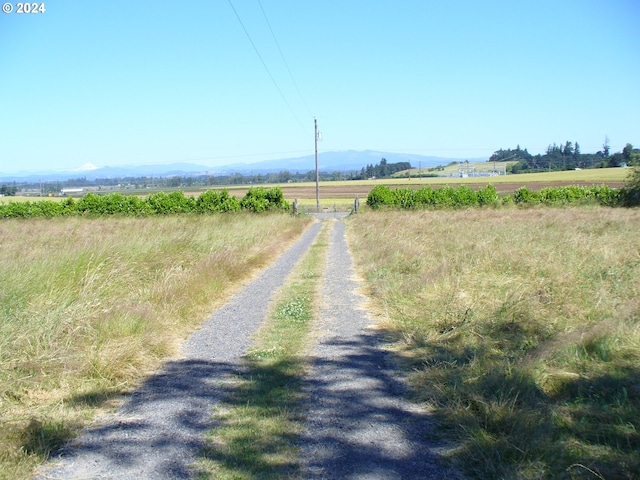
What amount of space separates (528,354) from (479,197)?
45.6 meters

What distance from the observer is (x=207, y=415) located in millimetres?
5020

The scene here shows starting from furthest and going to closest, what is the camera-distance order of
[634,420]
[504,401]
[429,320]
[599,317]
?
1. [429,320]
2. [599,317]
3. [504,401]
4. [634,420]

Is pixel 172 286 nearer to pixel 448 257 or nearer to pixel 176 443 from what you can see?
pixel 176 443

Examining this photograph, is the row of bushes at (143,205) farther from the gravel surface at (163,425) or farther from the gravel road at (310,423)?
the gravel road at (310,423)

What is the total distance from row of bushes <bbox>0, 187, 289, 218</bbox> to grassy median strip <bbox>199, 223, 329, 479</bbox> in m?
36.1

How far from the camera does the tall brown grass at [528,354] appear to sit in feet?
13.1

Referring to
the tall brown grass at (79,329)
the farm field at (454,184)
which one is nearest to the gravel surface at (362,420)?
the tall brown grass at (79,329)

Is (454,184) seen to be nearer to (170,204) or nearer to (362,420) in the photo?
(170,204)

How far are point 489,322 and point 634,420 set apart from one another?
3.07 m

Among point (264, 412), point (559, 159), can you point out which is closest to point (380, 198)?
point (264, 412)

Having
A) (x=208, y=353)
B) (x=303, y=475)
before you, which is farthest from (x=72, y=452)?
(x=208, y=353)

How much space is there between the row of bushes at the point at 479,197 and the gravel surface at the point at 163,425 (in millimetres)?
42080

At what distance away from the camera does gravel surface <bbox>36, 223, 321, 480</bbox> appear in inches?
159

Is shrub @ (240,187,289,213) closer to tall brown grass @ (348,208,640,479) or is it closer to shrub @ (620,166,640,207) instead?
shrub @ (620,166,640,207)
